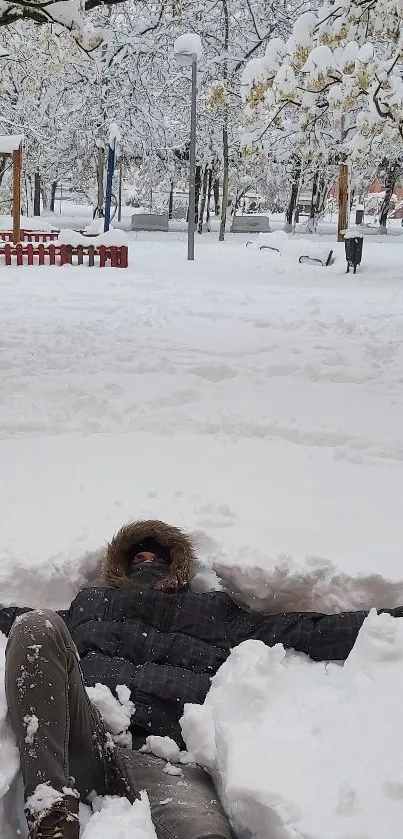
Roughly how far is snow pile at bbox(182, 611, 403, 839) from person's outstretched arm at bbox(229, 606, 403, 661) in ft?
0.79

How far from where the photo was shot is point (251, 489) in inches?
187

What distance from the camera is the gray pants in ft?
6.73

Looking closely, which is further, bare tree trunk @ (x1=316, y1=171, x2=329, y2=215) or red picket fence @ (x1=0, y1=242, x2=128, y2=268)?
bare tree trunk @ (x1=316, y1=171, x2=329, y2=215)

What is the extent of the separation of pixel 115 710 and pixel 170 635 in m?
0.48

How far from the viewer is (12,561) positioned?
3668mm

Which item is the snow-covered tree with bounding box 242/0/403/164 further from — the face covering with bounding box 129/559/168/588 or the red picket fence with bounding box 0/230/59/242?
the red picket fence with bounding box 0/230/59/242

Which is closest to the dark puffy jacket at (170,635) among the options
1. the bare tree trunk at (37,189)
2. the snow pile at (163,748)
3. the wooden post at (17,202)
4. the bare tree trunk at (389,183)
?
the snow pile at (163,748)

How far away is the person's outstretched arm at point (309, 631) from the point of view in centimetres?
310

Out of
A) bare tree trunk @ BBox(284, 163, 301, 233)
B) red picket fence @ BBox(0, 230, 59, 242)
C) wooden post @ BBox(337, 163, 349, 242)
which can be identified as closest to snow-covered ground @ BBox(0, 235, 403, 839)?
red picket fence @ BBox(0, 230, 59, 242)

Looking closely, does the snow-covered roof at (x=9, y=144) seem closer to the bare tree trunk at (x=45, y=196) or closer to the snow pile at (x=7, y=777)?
the snow pile at (x=7, y=777)

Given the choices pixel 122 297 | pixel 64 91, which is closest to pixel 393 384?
pixel 122 297

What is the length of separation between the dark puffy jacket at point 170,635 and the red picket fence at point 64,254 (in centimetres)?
1518

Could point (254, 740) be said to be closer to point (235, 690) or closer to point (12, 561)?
point (235, 690)

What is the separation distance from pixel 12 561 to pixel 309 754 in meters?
1.91
